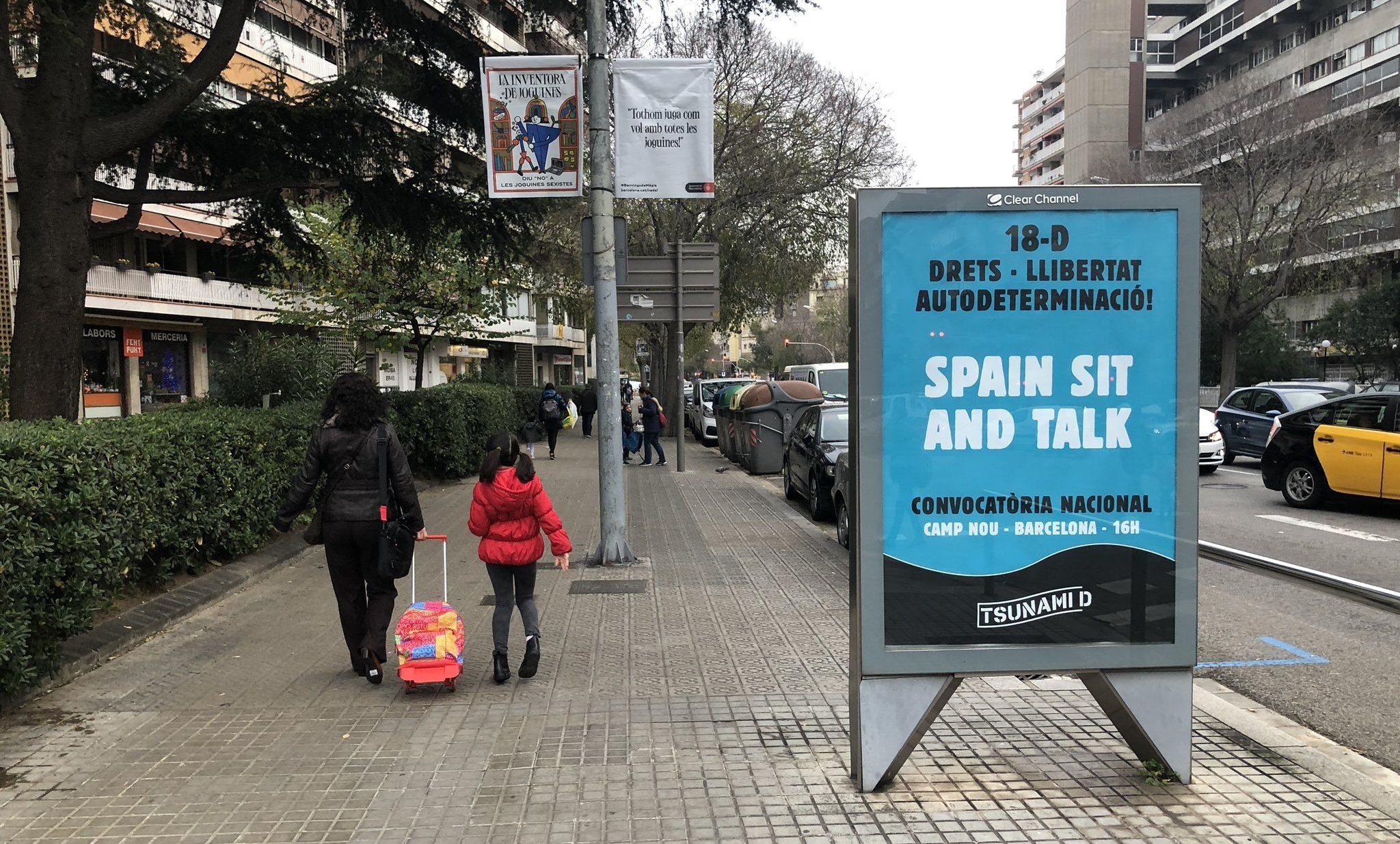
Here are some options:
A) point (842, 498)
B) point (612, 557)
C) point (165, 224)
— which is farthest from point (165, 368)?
point (842, 498)

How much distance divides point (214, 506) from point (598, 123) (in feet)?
15.0

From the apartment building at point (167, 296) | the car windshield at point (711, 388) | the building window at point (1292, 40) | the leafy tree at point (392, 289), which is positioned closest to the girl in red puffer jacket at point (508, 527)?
the leafy tree at point (392, 289)

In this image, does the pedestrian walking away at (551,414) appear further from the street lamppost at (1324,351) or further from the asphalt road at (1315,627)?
the street lamppost at (1324,351)

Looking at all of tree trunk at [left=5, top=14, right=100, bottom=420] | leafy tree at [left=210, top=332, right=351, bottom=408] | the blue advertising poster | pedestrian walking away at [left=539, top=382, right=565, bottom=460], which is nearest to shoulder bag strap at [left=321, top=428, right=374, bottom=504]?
the blue advertising poster

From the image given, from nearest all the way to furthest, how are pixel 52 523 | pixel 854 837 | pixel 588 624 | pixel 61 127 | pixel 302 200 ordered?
pixel 854 837 → pixel 52 523 → pixel 588 624 → pixel 61 127 → pixel 302 200

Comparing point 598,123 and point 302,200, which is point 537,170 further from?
point 302,200

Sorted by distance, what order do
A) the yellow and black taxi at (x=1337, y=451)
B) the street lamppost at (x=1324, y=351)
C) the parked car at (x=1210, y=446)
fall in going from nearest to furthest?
the yellow and black taxi at (x=1337, y=451) < the parked car at (x=1210, y=446) < the street lamppost at (x=1324, y=351)

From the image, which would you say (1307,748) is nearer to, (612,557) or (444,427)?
(612,557)

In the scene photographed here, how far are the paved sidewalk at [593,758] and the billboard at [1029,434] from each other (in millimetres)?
583

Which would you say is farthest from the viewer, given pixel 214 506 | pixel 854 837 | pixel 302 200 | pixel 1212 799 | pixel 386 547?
pixel 302 200

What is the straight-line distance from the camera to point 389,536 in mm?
5480

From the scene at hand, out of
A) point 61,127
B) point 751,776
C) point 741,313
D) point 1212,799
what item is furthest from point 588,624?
point 741,313

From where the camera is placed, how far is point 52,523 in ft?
16.5

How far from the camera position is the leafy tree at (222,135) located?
331 inches
